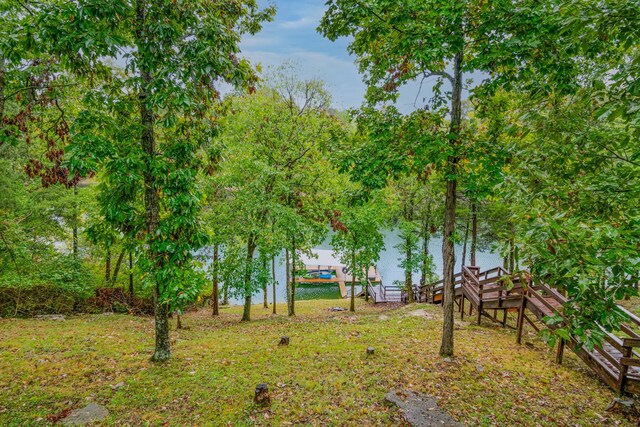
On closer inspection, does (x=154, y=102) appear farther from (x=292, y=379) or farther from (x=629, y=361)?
(x=629, y=361)

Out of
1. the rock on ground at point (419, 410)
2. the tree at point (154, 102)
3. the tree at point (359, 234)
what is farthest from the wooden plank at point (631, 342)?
the tree at point (359, 234)

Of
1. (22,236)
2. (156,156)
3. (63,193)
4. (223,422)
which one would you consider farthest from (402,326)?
(63,193)

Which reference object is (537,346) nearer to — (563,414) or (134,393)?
(563,414)

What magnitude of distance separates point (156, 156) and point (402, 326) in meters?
8.56

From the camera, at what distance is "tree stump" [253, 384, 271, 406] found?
16.1 feet

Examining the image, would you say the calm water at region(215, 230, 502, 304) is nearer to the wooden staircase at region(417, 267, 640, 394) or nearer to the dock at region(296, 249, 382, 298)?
the dock at region(296, 249, 382, 298)

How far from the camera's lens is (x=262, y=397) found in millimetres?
4930

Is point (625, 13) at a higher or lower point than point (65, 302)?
higher

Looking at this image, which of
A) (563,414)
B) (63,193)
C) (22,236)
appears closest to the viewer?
(563,414)

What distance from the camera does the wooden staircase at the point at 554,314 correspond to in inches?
200

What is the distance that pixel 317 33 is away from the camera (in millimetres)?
6500

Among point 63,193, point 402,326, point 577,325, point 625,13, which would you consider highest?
point 625,13

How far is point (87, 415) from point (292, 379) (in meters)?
3.24

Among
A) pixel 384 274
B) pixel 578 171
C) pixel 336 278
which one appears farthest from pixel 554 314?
pixel 384 274
